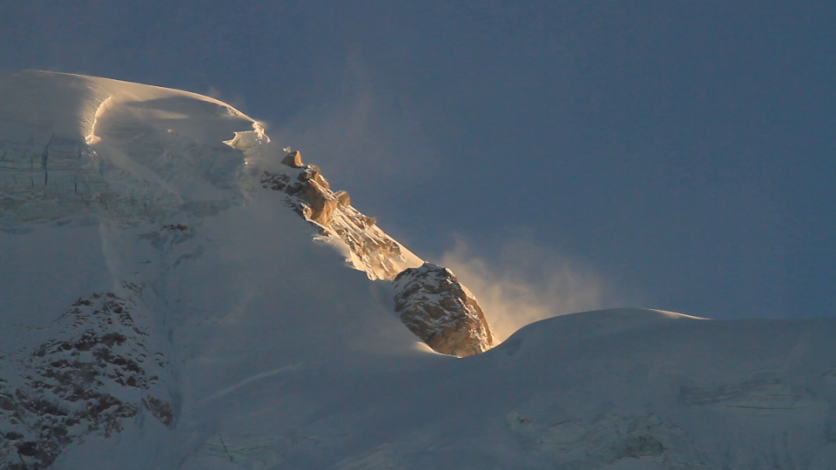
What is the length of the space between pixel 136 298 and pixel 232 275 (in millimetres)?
6027

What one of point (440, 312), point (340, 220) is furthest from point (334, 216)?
point (440, 312)

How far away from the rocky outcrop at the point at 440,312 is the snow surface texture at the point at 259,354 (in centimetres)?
182

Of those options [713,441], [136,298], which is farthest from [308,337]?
[713,441]

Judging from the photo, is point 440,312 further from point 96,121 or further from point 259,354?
point 96,121

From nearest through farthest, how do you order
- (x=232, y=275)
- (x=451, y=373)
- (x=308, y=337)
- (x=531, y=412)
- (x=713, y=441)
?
(x=713, y=441), (x=531, y=412), (x=451, y=373), (x=308, y=337), (x=232, y=275)

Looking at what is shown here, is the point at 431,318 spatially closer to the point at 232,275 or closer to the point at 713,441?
the point at 232,275

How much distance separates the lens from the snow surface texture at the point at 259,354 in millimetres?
42781

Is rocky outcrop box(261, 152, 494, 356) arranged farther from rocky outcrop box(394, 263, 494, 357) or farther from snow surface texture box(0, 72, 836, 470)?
snow surface texture box(0, 72, 836, 470)

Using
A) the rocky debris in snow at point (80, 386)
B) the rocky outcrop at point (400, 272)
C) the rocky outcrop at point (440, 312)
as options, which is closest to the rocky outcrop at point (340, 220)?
the rocky outcrop at point (400, 272)

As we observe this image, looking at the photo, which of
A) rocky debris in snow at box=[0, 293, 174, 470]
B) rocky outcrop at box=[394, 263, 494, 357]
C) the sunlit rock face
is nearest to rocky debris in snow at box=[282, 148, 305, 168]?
the sunlit rock face

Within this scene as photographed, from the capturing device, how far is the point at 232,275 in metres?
60.1

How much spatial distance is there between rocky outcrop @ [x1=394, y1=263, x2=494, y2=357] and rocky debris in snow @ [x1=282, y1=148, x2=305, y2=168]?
39.7ft

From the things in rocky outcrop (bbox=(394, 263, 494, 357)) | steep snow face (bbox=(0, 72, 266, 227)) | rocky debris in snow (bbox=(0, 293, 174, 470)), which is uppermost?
steep snow face (bbox=(0, 72, 266, 227))

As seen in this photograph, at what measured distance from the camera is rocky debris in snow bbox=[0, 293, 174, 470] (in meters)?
47.6
